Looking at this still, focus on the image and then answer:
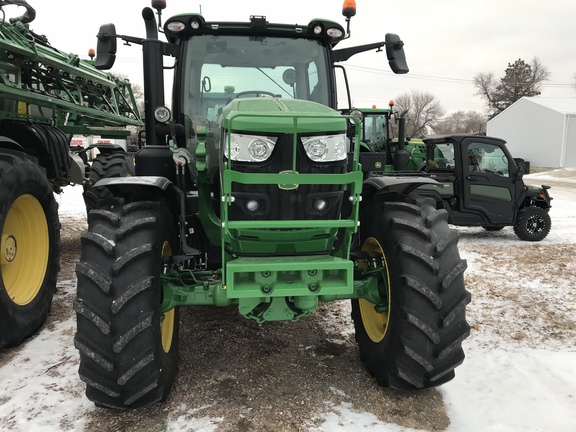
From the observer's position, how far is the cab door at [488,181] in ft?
28.9

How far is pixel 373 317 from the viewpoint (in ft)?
12.1

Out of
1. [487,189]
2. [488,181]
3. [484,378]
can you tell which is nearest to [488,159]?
[488,181]

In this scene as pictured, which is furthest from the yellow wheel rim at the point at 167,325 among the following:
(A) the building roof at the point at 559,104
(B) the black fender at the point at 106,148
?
(A) the building roof at the point at 559,104

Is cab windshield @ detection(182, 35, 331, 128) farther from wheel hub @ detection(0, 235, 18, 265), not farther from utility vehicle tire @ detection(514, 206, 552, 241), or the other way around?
utility vehicle tire @ detection(514, 206, 552, 241)

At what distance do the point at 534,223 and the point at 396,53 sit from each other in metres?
6.45

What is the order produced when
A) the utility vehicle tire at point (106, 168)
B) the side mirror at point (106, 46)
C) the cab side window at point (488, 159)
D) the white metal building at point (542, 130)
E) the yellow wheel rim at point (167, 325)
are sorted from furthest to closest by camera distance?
the white metal building at point (542, 130) < the cab side window at point (488, 159) < the utility vehicle tire at point (106, 168) < the side mirror at point (106, 46) < the yellow wheel rim at point (167, 325)

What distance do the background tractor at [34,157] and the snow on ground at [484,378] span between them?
43cm

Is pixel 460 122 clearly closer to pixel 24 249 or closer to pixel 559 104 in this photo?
pixel 559 104

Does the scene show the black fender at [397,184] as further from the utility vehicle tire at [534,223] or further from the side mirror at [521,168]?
the utility vehicle tire at [534,223]

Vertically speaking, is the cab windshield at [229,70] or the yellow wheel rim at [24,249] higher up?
the cab windshield at [229,70]

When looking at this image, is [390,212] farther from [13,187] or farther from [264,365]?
[13,187]

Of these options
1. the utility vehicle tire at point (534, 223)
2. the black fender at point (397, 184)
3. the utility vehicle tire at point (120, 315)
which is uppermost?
the black fender at point (397, 184)

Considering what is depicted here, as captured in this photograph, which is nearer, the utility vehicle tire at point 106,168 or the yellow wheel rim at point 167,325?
the yellow wheel rim at point 167,325

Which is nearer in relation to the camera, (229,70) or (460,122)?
(229,70)
